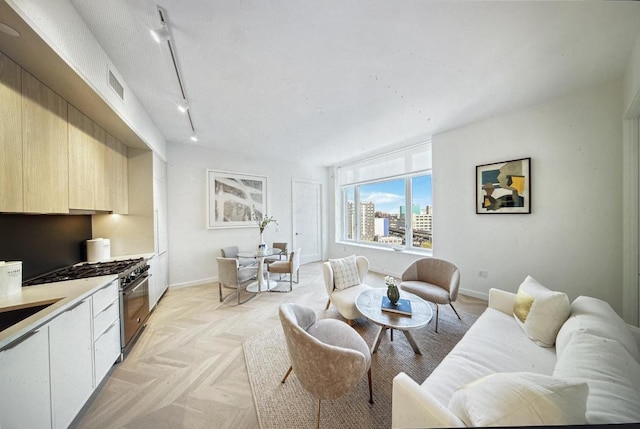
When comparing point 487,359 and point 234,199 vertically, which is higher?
point 234,199

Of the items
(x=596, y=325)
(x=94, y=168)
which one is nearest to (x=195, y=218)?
(x=94, y=168)

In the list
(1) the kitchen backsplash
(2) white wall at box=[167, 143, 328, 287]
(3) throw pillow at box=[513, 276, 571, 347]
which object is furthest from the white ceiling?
(3) throw pillow at box=[513, 276, 571, 347]

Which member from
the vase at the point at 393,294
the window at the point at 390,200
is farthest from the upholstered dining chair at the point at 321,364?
the window at the point at 390,200

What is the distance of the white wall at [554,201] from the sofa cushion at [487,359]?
1618 millimetres

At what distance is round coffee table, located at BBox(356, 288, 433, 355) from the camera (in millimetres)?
1705

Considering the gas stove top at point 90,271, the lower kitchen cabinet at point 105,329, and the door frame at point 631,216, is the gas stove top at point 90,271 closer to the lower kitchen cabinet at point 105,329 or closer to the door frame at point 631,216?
the lower kitchen cabinet at point 105,329

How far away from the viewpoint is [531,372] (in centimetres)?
121

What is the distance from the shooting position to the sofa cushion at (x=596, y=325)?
112cm

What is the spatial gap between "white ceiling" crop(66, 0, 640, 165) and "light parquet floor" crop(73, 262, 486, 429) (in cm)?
275

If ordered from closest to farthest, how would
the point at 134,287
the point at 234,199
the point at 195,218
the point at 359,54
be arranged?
the point at 359,54, the point at 134,287, the point at 195,218, the point at 234,199

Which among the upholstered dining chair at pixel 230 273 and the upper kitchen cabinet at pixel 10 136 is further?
the upholstered dining chair at pixel 230 273

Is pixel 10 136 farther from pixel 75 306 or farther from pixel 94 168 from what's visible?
pixel 75 306

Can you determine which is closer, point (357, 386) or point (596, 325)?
point (596, 325)

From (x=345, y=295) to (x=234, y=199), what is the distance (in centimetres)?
316
